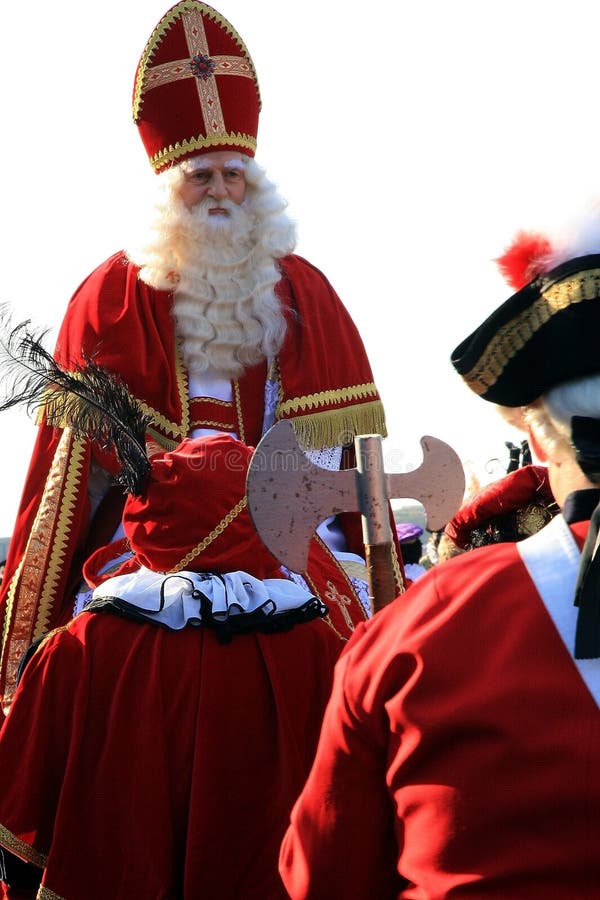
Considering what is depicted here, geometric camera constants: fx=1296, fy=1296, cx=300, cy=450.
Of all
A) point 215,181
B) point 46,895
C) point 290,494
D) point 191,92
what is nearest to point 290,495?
point 290,494

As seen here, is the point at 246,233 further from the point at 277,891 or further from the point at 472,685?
the point at 472,685

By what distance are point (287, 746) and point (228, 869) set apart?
→ 0.35 m

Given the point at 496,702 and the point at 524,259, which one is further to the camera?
the point at 524,259

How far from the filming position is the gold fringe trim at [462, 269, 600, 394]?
6.81 feet

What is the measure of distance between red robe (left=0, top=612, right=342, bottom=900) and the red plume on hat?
1.67 m

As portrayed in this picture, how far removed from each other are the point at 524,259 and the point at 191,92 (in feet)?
12.5

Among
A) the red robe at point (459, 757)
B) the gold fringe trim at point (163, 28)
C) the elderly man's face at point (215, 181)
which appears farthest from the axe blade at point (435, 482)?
the gold fringe trim at point (163, 28)

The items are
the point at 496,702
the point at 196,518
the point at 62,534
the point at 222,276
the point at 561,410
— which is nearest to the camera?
the point at 496,702

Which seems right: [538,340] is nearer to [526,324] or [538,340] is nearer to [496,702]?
[526,324]

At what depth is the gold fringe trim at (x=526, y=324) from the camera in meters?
2.07

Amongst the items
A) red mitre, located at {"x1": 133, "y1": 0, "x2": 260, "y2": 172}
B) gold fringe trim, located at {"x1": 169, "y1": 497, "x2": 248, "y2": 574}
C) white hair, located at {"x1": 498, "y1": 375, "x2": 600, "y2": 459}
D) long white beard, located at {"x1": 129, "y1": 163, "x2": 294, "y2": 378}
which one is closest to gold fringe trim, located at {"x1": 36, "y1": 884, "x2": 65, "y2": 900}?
gold fringe trim, located at {"x1": 169, "y1": 497, "x2": 248, "y2": 574}

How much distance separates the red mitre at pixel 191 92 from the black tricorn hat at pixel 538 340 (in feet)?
12.2

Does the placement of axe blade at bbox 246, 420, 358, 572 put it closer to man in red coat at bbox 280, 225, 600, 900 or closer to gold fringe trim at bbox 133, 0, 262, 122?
man in red coat at bbox 280, 225, 600, 900

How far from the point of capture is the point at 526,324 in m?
2.14
